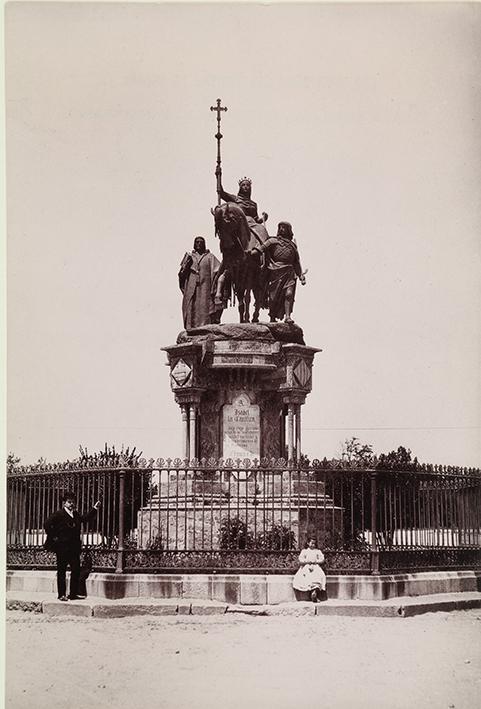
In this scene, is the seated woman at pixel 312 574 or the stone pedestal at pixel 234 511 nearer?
the seated woman at pixel 312 574

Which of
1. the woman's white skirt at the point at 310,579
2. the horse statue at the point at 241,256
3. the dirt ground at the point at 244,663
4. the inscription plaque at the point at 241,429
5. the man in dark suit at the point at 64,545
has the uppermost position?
the horse statue at the point at 241,256

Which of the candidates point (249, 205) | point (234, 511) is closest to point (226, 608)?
point (234, 511)

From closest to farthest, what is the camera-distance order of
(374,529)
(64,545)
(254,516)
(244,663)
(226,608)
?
(244,663) < (226,608) < (64,545) < (374,529) < (254,516)

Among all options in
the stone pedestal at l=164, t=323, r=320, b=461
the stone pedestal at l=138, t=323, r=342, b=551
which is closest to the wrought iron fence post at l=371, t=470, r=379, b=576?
the stone pedestal at l=138, t=323, r=342, b=551

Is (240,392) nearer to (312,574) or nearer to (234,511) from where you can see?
(234,511)

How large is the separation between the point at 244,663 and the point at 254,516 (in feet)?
16.1

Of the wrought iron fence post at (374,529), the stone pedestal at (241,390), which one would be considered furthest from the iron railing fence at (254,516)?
the stone pedestal at (241,390)

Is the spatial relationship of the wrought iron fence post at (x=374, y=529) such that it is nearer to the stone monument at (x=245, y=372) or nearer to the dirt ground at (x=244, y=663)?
the dirt ground at (x=244, y=663)

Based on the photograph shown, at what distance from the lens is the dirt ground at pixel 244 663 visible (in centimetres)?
1266

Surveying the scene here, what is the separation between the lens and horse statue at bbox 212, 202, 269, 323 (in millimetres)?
22266

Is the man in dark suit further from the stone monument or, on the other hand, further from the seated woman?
the seated woman

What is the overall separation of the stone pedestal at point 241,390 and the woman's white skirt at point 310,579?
13.6 ft

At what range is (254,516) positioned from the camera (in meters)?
18.6

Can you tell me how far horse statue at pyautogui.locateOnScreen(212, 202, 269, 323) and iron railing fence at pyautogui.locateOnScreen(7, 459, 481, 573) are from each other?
4.00m
